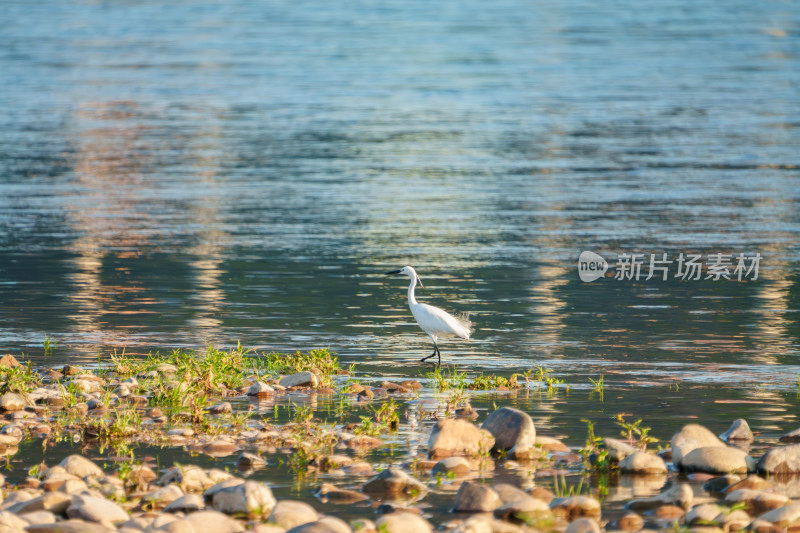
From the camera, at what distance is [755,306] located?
1716 cm

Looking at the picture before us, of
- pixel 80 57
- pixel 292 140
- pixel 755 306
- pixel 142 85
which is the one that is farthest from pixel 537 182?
pixel 80 57

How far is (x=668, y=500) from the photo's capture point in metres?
8.92

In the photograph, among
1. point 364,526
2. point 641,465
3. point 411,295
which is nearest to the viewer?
point 364,526

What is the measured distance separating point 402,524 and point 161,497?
1.73 metres

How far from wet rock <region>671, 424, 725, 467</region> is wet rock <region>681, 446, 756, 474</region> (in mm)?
95

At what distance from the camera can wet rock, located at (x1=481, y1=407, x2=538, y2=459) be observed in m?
10.2

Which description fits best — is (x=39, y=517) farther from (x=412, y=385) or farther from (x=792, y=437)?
(x=792, y=437)

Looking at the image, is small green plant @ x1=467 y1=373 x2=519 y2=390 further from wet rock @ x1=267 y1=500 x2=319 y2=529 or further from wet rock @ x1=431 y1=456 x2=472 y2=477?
wet rock @ x1=267 y1=500 x2=319 y2=529

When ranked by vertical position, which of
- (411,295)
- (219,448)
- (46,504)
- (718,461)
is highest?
(411,295)

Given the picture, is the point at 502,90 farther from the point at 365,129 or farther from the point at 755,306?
the point at 755,306

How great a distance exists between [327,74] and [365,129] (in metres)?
18.5

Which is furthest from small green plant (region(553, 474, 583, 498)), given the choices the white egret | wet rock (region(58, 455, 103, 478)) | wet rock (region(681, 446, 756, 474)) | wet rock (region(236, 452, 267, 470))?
the white egret

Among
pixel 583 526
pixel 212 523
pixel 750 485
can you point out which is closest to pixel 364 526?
pixel 212 523

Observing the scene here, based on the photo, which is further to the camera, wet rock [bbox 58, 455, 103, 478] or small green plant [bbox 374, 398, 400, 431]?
small green plant [bbox 374, 398, 400, 431]
